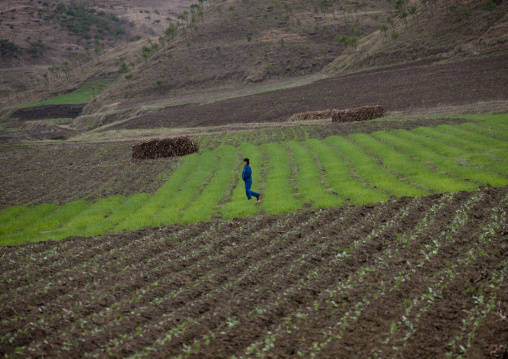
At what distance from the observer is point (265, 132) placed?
47812mm

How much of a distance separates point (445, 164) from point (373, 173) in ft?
13.4

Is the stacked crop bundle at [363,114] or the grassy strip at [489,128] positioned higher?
the stacked crop bundle at [363,114]

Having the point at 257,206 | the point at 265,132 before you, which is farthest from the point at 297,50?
the point at 257,206

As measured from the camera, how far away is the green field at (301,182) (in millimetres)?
20219

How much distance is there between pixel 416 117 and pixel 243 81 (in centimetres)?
7532

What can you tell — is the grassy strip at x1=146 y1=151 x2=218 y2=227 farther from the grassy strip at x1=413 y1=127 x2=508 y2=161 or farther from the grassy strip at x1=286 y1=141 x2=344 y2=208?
the grassy strip at x1=413 y1=127 x2=508 y2=161

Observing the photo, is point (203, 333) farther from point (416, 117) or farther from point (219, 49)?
point (219, 49)

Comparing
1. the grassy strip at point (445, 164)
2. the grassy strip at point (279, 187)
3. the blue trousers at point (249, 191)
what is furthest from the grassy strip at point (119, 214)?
the grassy strip at point (445, 164)

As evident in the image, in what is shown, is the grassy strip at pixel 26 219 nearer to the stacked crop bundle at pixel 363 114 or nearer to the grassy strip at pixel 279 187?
the grassy strip at pixel 279 187

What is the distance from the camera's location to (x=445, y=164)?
80.0ft

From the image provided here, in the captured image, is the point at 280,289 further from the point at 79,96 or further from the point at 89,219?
the point at 79,96

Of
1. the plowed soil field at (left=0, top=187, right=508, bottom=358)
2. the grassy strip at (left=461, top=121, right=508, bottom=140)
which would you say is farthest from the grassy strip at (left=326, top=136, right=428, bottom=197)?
the grassy strip at (left=461, top=121, right=508, bottom=140)

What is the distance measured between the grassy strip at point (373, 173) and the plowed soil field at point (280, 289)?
268 cm

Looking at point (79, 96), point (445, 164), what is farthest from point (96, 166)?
point (79, 96)
